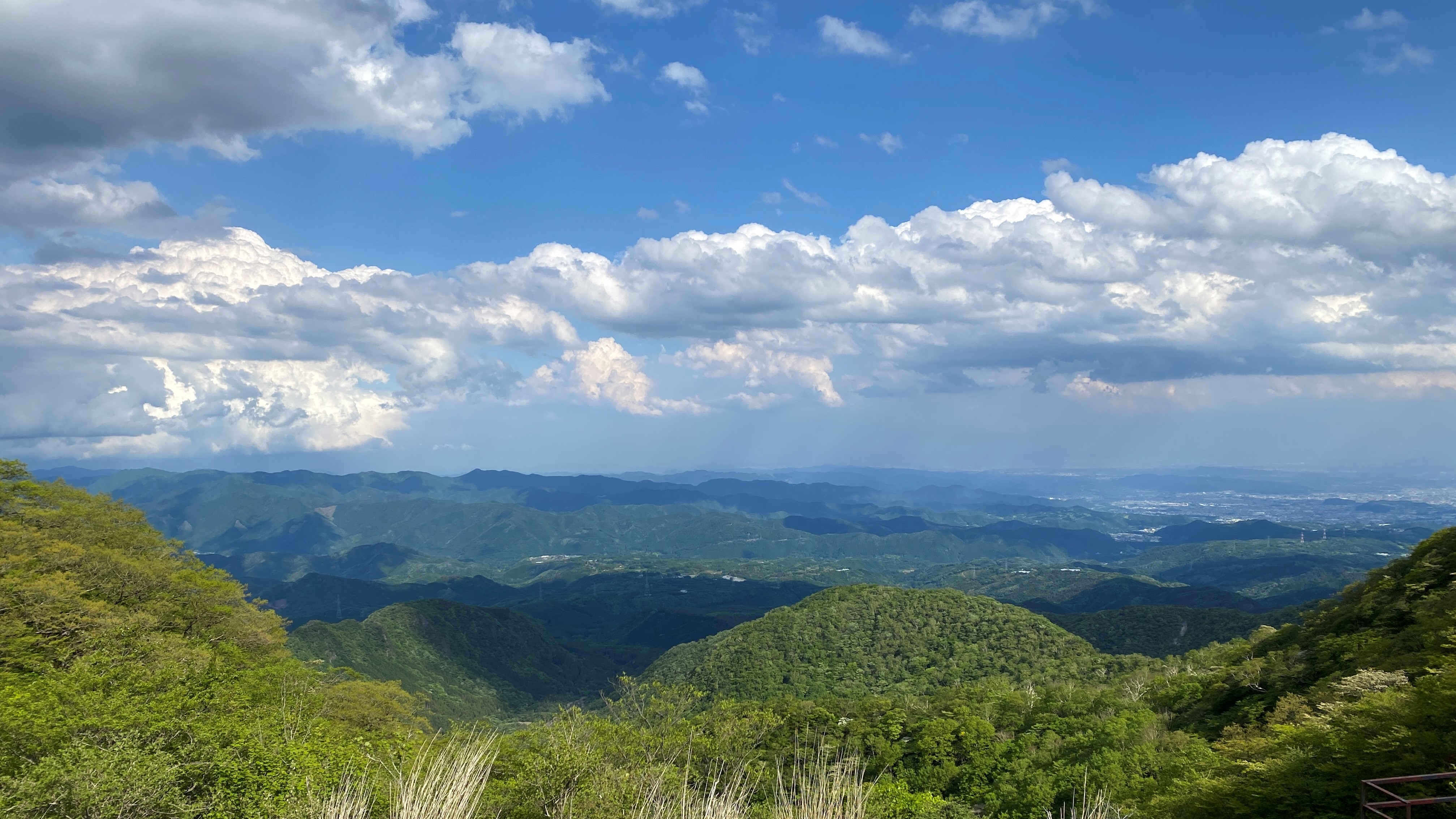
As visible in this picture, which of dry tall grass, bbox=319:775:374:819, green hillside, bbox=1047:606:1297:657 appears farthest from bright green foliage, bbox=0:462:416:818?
green hillside, bbox=1047:606:1297:657

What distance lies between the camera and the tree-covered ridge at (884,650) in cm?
13250

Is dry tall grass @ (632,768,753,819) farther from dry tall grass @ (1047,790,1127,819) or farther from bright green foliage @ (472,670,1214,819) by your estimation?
dry tall grass @ (1047,790,1127,819)

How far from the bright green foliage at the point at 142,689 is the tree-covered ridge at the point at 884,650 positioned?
90093 mm

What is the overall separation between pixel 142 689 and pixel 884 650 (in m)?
138

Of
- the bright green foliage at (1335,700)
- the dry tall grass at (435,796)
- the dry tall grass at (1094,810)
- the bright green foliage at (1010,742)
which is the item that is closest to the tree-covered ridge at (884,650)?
the bright green foliage at (1010,742)

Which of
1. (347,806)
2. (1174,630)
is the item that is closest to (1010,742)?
(347,806)

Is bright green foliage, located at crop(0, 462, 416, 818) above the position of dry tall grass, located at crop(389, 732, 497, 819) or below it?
below

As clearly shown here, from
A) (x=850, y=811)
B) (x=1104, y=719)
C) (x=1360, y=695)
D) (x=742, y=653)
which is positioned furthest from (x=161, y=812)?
(x=742, y=653)

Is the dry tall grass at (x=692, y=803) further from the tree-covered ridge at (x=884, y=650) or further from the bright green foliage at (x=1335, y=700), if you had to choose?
the tree-covered ridge at (x=884, y=650)

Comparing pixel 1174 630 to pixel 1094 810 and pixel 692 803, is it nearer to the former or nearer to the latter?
pixel 1094 810

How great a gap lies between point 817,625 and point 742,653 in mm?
19275

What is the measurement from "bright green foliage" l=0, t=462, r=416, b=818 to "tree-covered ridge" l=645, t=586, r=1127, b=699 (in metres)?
90.1

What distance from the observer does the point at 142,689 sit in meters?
36.9

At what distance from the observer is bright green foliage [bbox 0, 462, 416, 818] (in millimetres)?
24484
